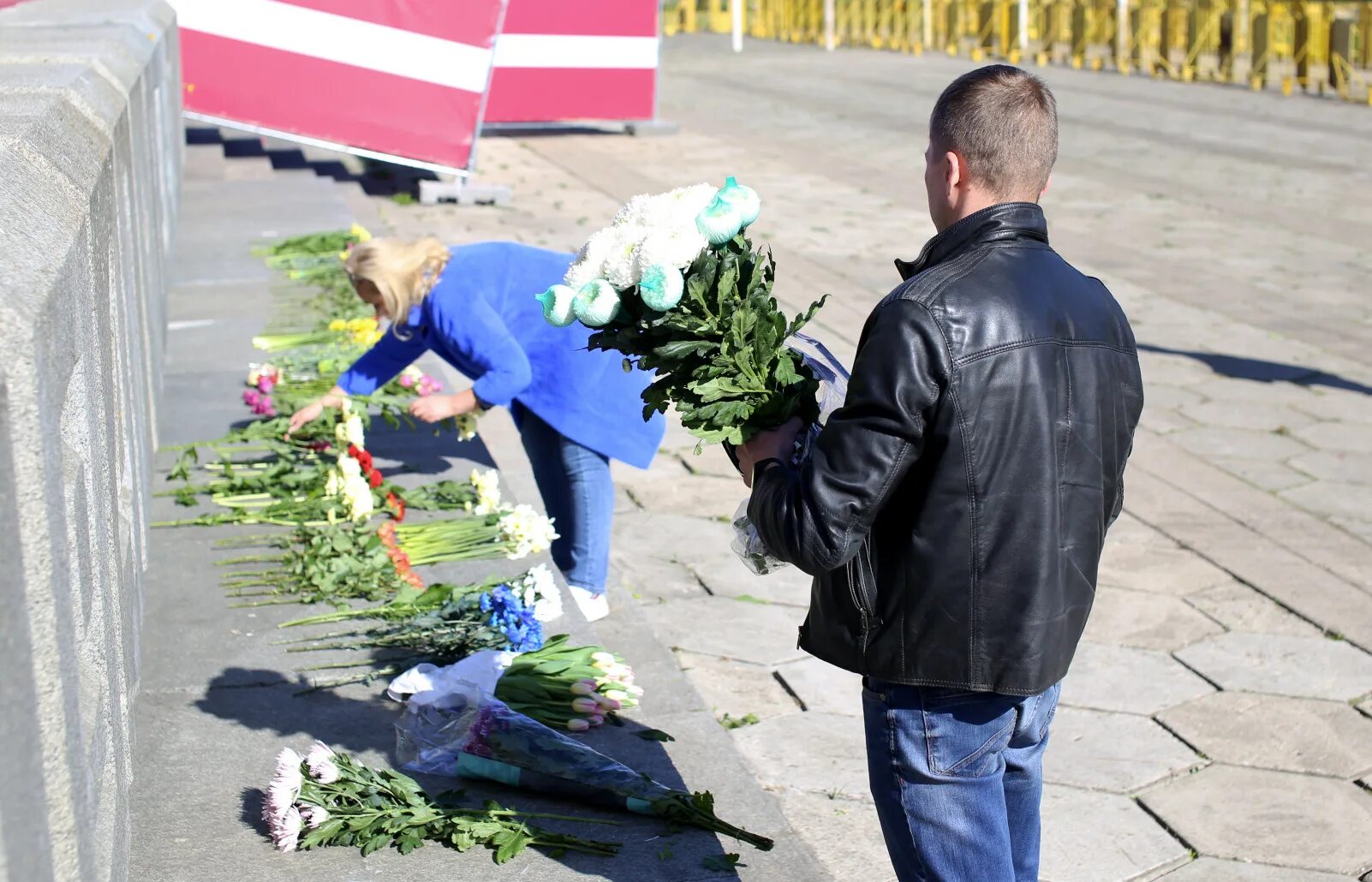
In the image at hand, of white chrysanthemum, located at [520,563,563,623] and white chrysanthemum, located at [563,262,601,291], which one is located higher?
white chrysanthemum, located at [563,262,601,291]

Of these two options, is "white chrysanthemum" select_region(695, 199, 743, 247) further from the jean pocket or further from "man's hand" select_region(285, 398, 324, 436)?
"man's hand" select_region(285, 398, 324, 436)

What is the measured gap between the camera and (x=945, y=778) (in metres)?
1.97

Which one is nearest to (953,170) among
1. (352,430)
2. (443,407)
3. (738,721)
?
(738,721)

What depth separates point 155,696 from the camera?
2980mm

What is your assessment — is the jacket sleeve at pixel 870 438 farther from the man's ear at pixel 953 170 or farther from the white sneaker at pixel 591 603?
the white sneaker at pixel 591 603

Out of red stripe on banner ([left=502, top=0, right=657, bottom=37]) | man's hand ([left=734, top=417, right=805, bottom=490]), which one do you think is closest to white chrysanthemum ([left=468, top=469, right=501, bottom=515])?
man's hand ([left=734, top=417, right=805, bottom=490])

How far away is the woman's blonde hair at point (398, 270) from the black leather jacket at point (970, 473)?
2023 mm

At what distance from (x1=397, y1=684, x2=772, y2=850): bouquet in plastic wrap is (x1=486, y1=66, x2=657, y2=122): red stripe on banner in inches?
473

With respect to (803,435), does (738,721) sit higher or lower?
lower

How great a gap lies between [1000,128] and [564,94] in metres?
13.0

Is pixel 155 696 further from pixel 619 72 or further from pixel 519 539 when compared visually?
pixel 619 72

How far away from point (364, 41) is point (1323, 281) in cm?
653

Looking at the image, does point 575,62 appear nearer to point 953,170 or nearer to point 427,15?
point 427,15

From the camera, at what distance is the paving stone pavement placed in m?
3.30
